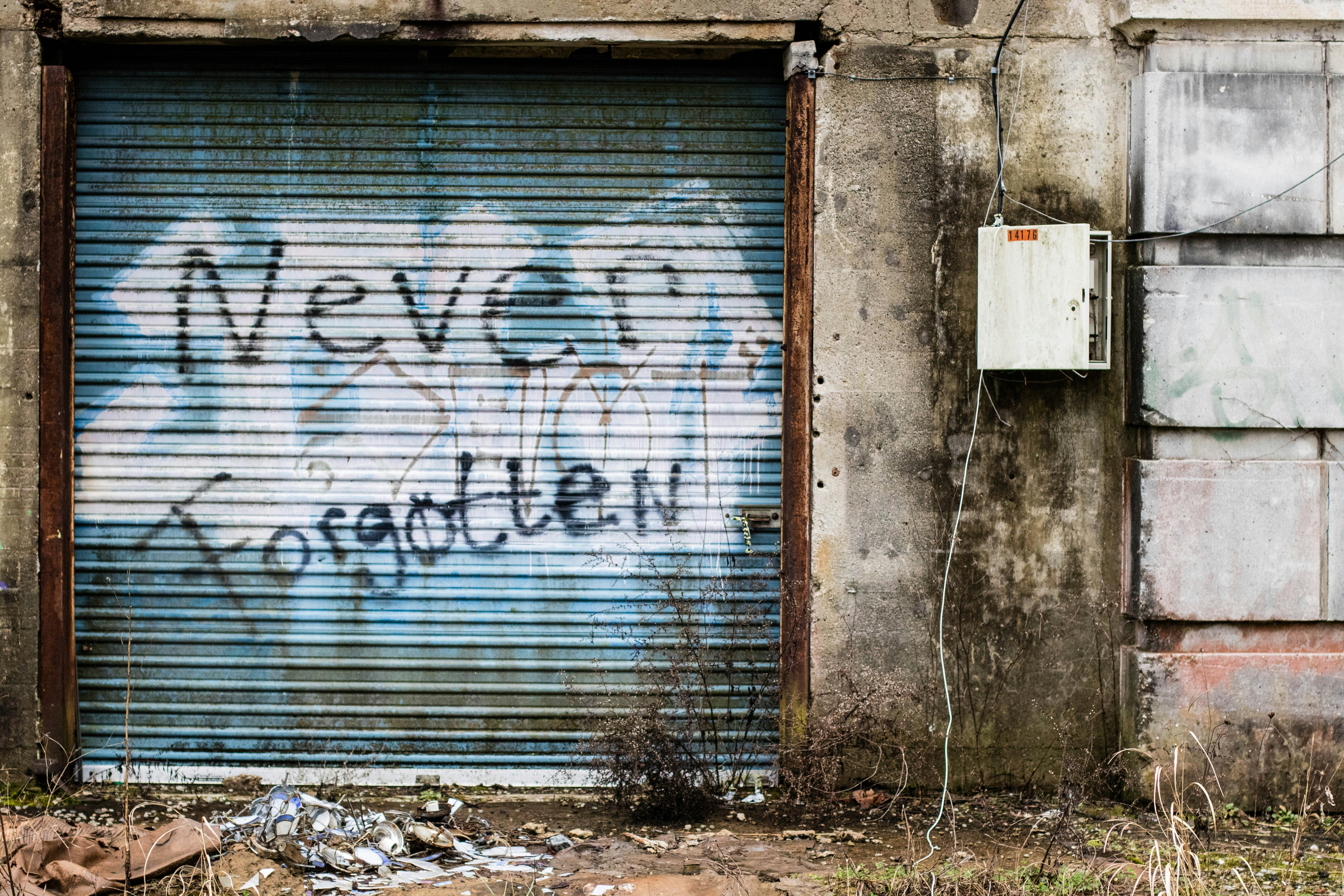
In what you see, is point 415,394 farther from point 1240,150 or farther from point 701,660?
point 1240,150

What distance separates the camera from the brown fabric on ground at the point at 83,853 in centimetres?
342

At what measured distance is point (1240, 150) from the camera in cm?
461

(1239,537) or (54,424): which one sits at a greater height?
(54,424)

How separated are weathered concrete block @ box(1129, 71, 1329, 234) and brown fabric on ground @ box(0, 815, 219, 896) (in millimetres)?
4730

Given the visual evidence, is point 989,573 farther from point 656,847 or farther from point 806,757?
point 656,847

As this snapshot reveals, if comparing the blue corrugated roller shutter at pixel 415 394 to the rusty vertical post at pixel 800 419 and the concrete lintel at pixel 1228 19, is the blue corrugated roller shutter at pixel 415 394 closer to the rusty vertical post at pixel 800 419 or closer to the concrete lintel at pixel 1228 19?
the rusty vertical post at pixel 800 419

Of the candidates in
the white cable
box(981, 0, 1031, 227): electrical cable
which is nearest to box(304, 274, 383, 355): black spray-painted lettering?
Answer: the white cable

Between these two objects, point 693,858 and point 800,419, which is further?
point 800,419

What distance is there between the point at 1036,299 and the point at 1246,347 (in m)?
0.98

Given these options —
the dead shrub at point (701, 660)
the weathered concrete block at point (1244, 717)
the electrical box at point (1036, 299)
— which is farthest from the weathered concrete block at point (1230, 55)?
the dead shrub at point (701, 660)

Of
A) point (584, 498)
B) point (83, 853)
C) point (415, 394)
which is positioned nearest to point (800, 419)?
point (584, 498)

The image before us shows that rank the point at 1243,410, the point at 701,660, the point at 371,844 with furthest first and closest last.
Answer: the point at 701,660
the point at 1243,410
the point at 371,844

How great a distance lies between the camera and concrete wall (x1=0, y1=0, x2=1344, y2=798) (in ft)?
15.3

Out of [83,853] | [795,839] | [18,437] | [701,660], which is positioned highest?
[18,437]
